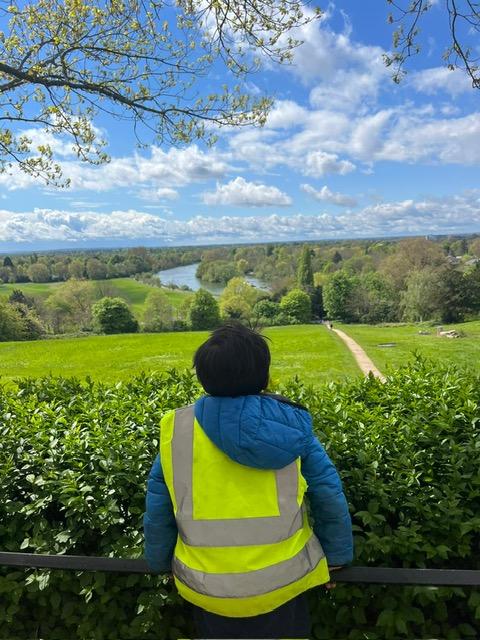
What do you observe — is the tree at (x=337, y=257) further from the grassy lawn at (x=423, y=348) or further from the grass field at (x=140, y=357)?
the grass field at (x=140, y=357)

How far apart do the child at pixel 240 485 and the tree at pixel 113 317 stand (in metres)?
64.7

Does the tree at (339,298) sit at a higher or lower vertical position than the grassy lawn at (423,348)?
lower

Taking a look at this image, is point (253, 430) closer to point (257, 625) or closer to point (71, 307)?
point (257, 625)

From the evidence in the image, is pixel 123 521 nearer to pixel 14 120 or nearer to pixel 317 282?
pixel 14 120

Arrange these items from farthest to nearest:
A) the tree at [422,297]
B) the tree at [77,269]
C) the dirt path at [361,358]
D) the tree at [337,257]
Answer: the tree at [337,257] < the tree at [77,269] < the tree at [422,297] < the dirt path at [361,358]

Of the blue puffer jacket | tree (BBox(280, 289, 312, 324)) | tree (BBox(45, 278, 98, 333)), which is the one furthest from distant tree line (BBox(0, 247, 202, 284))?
the blue puffer jacket

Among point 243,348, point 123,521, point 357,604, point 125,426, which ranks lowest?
point 357,604

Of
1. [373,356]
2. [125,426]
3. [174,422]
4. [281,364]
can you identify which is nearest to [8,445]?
[125,426]

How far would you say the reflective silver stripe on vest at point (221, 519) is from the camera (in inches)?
62.0

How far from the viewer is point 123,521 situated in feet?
8.11

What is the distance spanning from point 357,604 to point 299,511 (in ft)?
3.69

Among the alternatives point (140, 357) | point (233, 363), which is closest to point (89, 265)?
point (140, 357)

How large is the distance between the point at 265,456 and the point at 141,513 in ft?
4.27

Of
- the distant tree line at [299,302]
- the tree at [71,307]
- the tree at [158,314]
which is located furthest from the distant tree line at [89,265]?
the tree at [158,314]
